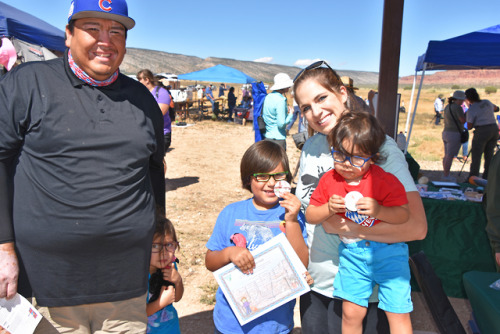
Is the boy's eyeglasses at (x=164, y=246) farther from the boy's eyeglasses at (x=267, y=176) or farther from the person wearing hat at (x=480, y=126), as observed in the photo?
the person wearing hat at (x=480, y=126)

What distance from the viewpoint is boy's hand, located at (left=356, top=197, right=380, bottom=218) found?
5.25ft

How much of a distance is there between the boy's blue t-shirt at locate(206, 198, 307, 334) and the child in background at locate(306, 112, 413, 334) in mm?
321

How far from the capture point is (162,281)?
217 centimetres

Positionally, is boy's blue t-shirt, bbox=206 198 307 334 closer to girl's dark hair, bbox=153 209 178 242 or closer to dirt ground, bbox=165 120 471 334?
girl's dark hair, bbox=153 209 178 242

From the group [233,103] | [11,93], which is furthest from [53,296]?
[233,103]

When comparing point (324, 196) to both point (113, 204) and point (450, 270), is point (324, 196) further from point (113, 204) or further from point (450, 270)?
point (450, 270)

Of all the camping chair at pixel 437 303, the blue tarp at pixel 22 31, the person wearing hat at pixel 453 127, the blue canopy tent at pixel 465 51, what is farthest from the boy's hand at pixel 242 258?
the person wearing hat at pixel 453 127

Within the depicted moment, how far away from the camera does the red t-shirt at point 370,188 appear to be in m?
1.64

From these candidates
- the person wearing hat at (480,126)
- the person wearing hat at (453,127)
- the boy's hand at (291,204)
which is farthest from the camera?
the person wearing hat at (453,127)

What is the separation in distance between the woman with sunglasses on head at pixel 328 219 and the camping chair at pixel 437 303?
116 centimetres

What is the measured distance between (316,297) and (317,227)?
360mm

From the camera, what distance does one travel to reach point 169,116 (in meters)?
6.32

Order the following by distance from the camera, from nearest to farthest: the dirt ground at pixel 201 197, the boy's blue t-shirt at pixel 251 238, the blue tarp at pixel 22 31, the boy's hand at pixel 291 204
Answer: the boy's hand at pixel 291 204 → the boy's blue t-shirt at pixel 251 238 → the dirt ground at pixel 201 197 → the blue tarp at pixel 22 31

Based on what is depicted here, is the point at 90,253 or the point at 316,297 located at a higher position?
the point at 90,253
